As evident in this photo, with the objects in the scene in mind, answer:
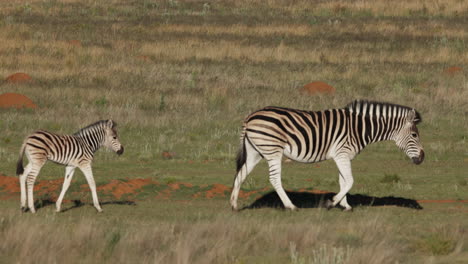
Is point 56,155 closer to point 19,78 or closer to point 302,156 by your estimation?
point 302,156

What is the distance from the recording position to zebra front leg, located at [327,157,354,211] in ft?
52.6

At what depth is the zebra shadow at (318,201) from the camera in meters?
17.9

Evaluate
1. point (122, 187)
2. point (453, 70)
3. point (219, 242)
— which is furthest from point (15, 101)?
point (219, 242)

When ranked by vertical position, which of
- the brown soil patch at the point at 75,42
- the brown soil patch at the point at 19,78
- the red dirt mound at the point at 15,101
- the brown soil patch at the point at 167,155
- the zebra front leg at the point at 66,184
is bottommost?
the brown soil patch at the point at 75,42

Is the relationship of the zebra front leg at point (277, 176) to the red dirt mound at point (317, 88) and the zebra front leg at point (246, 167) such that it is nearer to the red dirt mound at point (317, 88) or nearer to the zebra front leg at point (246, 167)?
the zebra front leg at point (246, 167)

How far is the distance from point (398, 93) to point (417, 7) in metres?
34.0

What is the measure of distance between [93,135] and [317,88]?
19.3 metres

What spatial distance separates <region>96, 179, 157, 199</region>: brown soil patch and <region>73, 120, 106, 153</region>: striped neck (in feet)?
6.04

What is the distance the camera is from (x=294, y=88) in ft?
121

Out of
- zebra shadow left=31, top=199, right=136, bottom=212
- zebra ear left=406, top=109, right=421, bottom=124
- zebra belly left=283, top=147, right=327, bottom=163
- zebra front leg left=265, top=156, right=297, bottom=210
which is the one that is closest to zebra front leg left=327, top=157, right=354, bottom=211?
zebra belly left=283, top=147, right=327, bottom=163

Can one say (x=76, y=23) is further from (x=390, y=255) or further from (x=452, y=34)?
(x=390, y=255)

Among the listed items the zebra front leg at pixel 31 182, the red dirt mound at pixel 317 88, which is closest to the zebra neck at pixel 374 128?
the zebra front leg at pixel 31 182

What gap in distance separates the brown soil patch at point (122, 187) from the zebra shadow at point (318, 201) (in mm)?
2692

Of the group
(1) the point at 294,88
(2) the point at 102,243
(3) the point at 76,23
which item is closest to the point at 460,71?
(1) the point at 294,88
